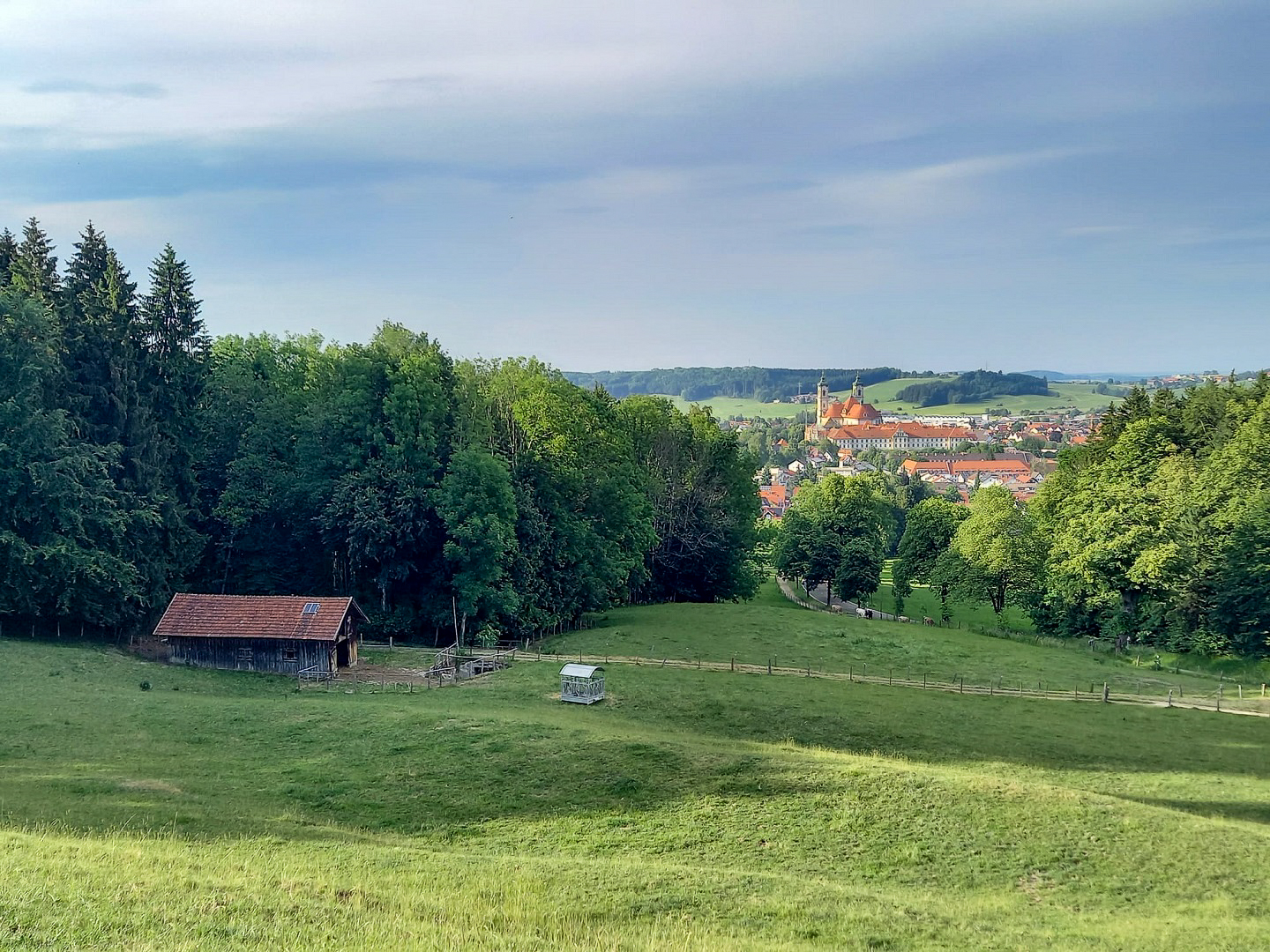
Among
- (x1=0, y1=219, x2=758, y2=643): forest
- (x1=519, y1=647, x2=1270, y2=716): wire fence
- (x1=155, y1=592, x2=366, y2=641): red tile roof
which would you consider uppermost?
(x1=0, y1=219, x2=758, y2=643): forest

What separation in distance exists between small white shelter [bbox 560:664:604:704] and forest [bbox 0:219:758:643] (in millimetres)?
13408

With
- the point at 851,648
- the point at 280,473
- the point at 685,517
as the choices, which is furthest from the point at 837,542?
the point at 280,473

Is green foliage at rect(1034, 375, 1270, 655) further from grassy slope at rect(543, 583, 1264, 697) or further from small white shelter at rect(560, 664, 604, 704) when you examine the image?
small white shelter at rect(560, 664, 604, 704)

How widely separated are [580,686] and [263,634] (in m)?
17.3

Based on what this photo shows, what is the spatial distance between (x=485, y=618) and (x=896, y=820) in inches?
1294

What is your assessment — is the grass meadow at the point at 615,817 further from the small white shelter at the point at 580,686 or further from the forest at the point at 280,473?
the forest at the point at 280,473

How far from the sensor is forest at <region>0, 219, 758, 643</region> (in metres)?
43.2

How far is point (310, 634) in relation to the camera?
41.8 m

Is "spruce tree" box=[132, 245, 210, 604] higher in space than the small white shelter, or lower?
higher

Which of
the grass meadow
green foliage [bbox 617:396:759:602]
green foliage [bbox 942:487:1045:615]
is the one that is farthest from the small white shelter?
green foliage [bbox 942:487:1045:615]

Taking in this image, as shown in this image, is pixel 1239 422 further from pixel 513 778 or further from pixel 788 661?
pixel 513 778

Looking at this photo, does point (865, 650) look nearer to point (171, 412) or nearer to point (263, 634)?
point (263, 634)

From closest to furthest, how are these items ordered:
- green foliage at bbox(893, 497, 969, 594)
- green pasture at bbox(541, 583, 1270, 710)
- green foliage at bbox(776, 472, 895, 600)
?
green pasture at bbox(541, 583, 1270, 710), green foliage at bbox(776, 472, 895, 600), green foliage at bbox(893, 497, 969, 594)

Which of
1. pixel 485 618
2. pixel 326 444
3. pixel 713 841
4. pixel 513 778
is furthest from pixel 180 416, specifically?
pixel 713 841
